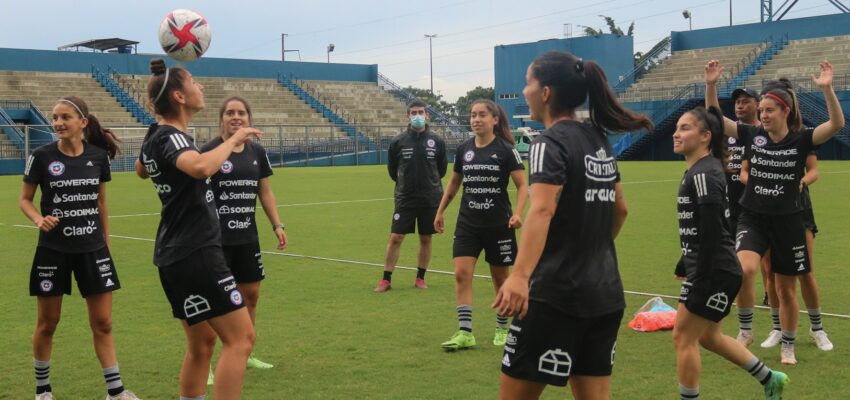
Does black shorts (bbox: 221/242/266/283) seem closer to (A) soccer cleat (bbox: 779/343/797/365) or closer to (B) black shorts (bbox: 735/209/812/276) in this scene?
(B) black shorts (bbox: 735/209/812/276)

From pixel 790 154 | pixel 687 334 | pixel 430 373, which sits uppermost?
pixel 790 154

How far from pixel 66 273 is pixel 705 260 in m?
3.86

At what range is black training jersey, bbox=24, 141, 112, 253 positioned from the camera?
240 inches

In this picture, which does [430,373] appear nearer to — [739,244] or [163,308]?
[739,244]

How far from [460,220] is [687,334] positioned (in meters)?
3.06

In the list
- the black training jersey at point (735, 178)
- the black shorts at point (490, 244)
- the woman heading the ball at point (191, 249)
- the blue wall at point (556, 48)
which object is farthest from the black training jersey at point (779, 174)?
the blue wall at point (556, 48)

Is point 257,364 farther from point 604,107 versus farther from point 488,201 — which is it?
point 604,107

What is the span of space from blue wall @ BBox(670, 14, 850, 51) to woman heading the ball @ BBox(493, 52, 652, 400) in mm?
55872

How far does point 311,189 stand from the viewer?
27875mm

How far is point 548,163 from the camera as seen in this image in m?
3.89

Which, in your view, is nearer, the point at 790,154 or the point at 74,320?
the point at 790,154

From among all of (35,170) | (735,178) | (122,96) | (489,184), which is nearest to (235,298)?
(35,170)

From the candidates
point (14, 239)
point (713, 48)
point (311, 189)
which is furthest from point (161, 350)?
point (713, 48)

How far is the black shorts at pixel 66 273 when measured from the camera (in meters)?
6.02
